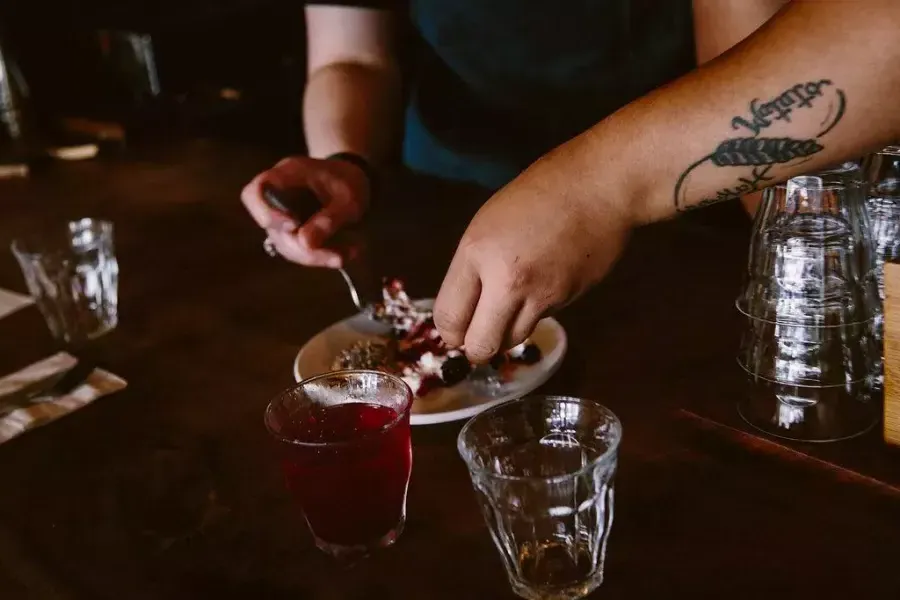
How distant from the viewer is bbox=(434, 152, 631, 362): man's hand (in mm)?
732

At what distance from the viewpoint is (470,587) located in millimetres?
625

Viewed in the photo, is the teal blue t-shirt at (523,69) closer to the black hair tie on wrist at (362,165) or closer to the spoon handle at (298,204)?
the black hair tie on wrist at (362,165)

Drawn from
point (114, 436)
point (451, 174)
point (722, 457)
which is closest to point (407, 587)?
point (722, 457)

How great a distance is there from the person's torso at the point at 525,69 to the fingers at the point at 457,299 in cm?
87

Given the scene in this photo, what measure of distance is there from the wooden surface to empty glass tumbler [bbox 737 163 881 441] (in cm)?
4

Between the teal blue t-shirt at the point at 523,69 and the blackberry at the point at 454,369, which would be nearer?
the blackberry at the point at 454,369

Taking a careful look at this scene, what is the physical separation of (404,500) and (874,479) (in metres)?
0.37

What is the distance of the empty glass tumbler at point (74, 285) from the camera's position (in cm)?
112

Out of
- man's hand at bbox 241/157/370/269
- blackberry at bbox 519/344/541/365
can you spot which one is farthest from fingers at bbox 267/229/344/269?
blackberry at bbox 519/344/541/365

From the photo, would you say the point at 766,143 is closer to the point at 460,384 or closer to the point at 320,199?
the point at 460,384

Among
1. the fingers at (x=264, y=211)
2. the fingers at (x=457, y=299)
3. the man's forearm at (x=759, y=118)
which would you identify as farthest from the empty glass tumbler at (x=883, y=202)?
the fingers at (x=264, y=211)

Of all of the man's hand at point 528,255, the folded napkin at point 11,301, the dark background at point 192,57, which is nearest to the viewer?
the man's hand at point 528,255

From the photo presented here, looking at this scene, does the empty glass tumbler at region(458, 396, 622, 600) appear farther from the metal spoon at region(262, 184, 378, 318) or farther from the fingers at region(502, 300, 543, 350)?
the metal spoon at region(262, 184, 378, 318)

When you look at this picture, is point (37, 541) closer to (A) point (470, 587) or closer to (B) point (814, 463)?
(A) point (470, 587)
